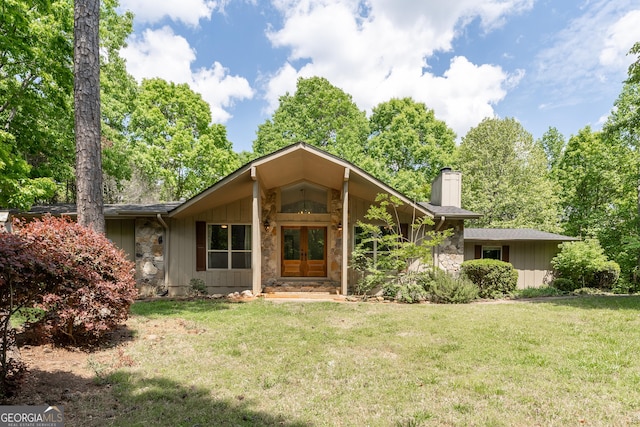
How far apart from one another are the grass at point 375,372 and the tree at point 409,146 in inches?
561

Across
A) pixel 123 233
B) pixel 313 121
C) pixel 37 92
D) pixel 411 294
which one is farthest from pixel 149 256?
pixel 313 121

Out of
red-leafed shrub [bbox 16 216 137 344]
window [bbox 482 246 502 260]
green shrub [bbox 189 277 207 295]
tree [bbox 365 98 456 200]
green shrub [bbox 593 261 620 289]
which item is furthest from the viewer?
tree [bbox 365 98 456 200]

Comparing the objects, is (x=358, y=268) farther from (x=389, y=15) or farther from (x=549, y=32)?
(x=549, y=32)

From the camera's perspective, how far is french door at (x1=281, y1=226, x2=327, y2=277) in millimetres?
11086

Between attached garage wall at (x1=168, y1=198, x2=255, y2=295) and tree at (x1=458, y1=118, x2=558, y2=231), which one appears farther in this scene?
tree at (x1=458, y1=118, x2=558, y2=231)

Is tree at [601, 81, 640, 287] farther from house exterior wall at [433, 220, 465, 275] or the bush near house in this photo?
house exterior wall at [433, 220, 465, 275]

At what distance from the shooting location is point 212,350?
4484mm

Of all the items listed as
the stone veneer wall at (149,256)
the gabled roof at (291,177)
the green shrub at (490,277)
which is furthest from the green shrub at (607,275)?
the stone veneer wall at (149,256)

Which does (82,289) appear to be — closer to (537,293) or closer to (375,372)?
(375,372)

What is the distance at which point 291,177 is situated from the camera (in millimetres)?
10203

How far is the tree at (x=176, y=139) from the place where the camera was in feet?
59.2

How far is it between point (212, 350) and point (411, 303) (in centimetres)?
560

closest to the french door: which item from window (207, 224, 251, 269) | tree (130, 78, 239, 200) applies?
window (207, 224, 251, 269)

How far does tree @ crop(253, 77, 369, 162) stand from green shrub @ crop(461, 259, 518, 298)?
40.4 feet
